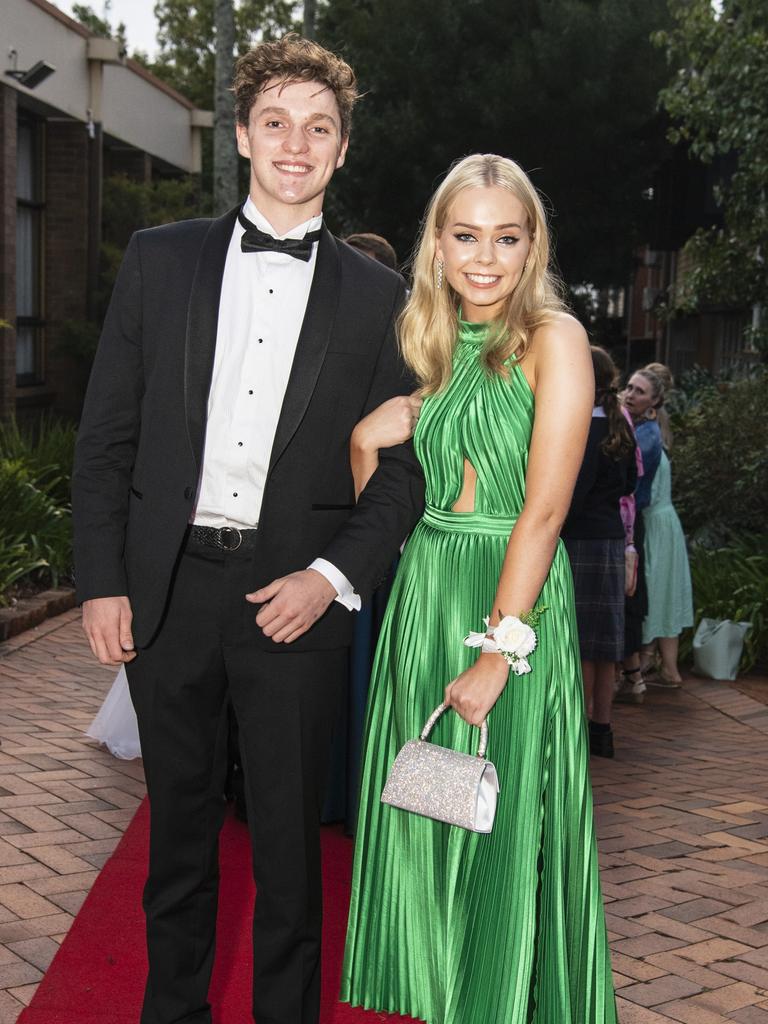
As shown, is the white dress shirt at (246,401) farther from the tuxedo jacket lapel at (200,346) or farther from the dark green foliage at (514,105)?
the dark green foliage at (514,105)

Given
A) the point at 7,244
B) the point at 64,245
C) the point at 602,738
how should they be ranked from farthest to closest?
the point at 64,245 < the point at 7,244 < the point at 602,738

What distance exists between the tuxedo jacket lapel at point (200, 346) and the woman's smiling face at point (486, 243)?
1.73 ft

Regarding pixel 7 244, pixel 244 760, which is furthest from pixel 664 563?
pixel 7 244

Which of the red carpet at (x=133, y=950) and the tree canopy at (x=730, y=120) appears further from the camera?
the tree canopy at (x=730, y=120)

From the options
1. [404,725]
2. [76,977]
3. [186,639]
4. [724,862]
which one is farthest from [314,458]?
[724,862]

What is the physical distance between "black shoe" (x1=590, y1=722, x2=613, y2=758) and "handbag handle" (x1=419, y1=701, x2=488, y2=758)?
3883mm

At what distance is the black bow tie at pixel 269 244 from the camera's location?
2824 millimetres

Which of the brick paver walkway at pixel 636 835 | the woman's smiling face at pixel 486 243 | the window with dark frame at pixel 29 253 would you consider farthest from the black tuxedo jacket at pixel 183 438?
the window with dark frame at pixel 29 253

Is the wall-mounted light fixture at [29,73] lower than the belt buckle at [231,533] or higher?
higher

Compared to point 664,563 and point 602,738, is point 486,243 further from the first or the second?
point 664,563

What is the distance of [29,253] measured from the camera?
52.7 feet

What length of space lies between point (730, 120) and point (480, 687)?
9.82m

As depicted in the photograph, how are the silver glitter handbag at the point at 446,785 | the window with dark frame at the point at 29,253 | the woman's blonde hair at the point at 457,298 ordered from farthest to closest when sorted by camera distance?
the window with dark frame at the point at 29,253, the woman's blonde hair at the point at 457,298, the silver glitter handbag at the point at 446,785

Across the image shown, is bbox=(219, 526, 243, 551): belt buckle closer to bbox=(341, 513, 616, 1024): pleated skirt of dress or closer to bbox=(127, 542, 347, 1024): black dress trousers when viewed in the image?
bbox=(127, 542, 347, 1024): black dress trousers
